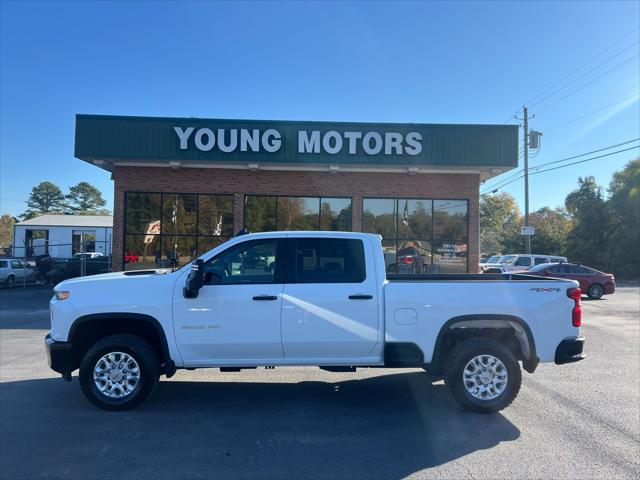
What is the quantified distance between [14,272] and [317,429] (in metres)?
24.1

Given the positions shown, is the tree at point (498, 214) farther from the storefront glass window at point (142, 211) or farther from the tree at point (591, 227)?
the storefront glass window at point (142, 211)

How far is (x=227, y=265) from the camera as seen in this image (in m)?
5.43

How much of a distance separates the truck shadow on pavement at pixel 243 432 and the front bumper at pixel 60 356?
1.62 feet

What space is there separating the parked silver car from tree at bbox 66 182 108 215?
3174 inches

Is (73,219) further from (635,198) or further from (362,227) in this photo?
(635,198)

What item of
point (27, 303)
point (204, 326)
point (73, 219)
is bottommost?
point (27, 303)

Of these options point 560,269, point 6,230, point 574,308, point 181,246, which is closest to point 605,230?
point 560,269

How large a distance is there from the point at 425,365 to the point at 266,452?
2.06 metres

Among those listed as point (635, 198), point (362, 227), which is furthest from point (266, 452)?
point (635, 198)

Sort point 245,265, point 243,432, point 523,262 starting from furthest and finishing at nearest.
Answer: point 523,262
point 245,265
point 243,432

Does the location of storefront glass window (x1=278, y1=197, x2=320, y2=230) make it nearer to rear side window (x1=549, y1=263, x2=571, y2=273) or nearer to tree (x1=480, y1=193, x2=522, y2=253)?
rear side window (x1=549, y1=263, x2=571, y2=273)

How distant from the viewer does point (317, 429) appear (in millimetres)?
4824

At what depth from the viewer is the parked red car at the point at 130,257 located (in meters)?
16.3

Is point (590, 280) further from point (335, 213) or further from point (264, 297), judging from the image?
point (264, 297)
